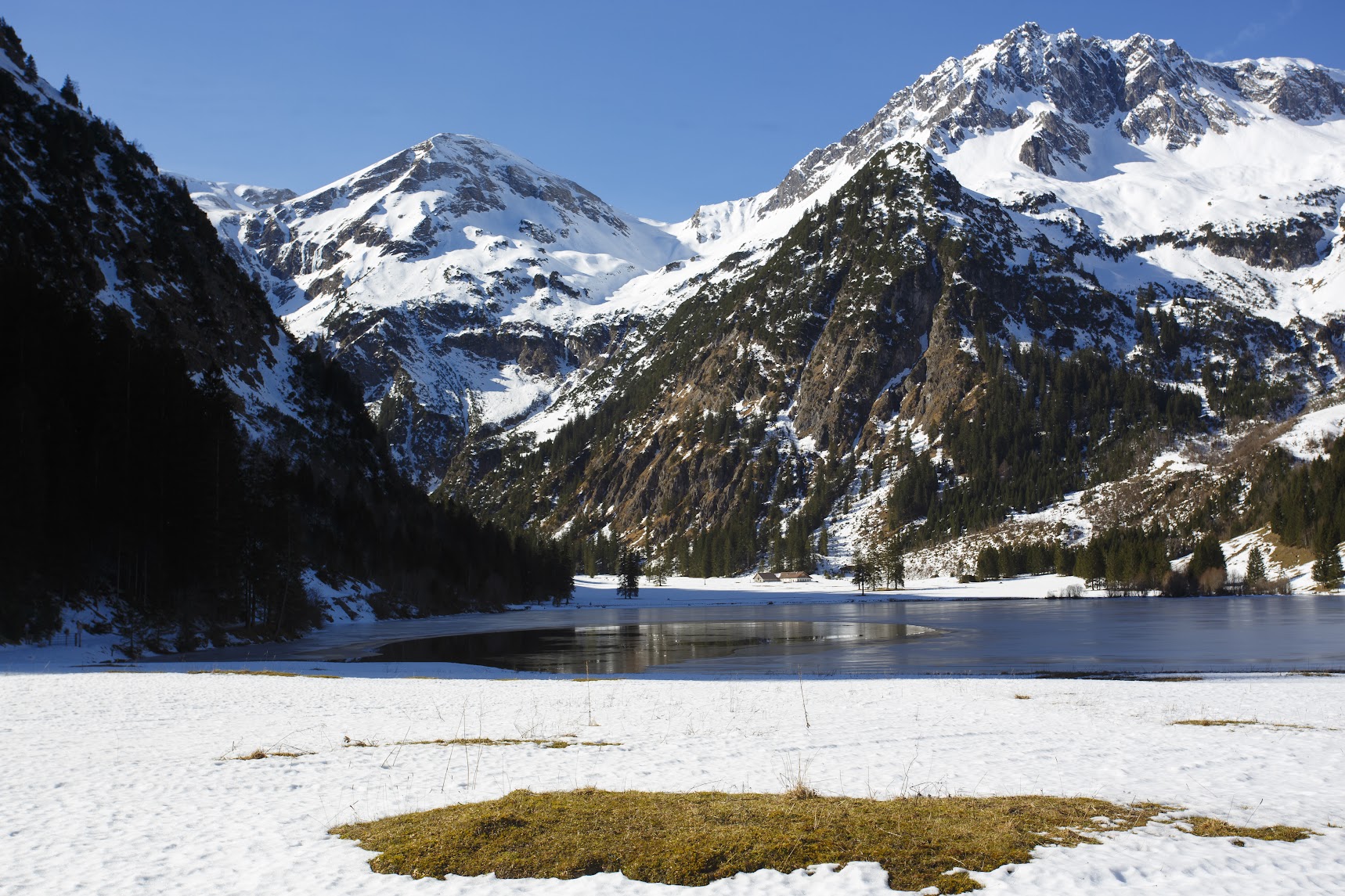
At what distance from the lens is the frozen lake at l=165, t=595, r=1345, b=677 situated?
46281mm

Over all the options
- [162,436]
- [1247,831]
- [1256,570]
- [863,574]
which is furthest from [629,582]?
[1247,831]

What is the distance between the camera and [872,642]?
64938 millimetres

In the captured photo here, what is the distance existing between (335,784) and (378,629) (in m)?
69.9

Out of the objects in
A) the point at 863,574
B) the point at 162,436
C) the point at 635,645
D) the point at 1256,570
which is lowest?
the point at 635,645

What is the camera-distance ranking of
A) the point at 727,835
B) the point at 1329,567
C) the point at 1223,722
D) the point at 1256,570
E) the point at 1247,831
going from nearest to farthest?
the point at 727,835
the point at 1247,831
the point at 1223,722
the point at 1329,567
the point at 1256,570

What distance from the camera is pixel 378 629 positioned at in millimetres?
81750

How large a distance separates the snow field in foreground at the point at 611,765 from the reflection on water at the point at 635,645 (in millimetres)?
17609

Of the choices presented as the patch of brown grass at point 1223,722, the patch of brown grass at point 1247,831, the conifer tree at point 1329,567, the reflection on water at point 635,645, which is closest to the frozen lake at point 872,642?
the reflection on water at point 635,645

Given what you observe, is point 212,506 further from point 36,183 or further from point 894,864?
point 894,864

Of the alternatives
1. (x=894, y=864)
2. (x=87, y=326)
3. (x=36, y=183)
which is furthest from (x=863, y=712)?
(x=36, y=183)

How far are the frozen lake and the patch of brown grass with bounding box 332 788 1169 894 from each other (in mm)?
28435

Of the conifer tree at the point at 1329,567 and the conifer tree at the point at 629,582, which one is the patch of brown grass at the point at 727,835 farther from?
the conifer tree at the point at 629,582

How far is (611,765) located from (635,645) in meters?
49.2

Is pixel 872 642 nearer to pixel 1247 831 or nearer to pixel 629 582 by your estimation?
pixel 1247 831
